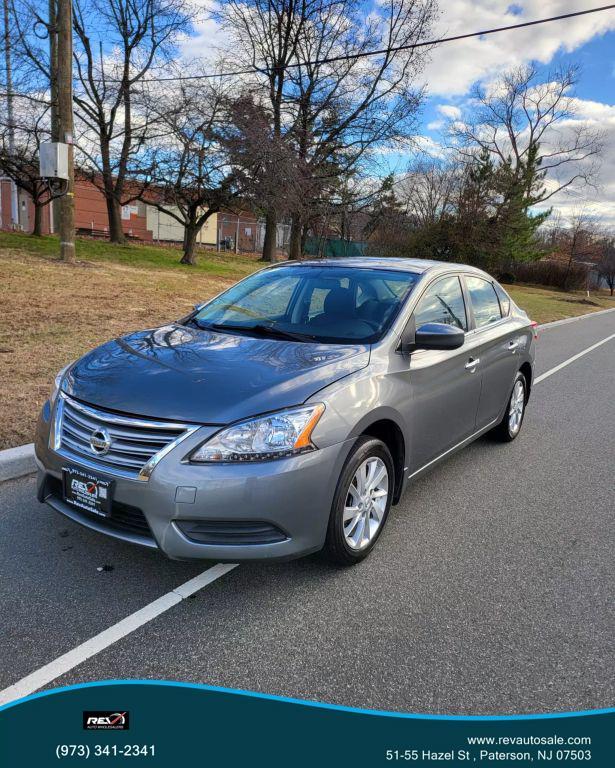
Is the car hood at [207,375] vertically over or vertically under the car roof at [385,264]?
under

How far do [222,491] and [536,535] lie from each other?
2320 mm

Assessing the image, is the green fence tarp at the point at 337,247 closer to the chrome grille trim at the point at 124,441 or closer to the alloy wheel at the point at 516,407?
the alloy wheel at the point at 516,407

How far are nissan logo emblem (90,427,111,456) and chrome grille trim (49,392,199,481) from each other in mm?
14

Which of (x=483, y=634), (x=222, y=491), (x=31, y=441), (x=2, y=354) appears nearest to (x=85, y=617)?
(x=222, y=491)

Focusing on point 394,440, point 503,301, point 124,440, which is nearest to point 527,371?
point 503,301

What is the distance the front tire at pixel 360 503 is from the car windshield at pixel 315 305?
76 centimetres

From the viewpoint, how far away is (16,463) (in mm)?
4289

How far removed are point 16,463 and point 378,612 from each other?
2.87 metres

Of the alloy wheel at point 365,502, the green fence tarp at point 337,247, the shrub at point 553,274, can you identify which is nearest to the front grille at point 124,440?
the alloy wheel at point 365,502

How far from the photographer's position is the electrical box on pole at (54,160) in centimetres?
1330

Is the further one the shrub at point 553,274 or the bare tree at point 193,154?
the shrub at point 553,274

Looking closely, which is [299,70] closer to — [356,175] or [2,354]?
[356,175]

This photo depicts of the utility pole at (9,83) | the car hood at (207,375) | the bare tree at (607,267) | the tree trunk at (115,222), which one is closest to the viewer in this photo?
the car hood at (207,375)

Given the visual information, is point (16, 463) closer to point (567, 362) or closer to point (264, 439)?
point (264, 439)
